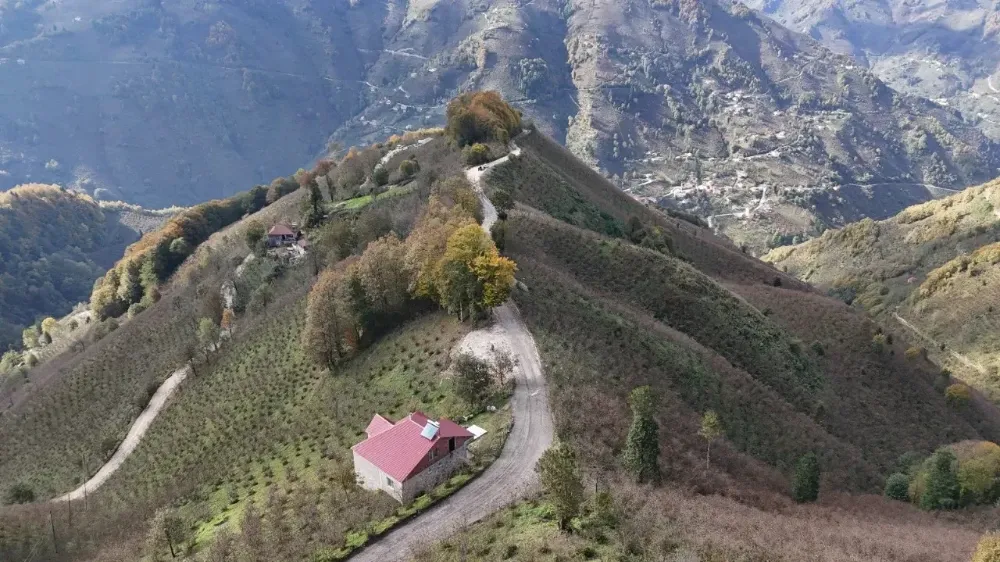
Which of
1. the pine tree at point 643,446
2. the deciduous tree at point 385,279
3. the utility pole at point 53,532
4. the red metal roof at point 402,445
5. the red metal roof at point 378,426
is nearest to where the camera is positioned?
the pine tree at point 643,446

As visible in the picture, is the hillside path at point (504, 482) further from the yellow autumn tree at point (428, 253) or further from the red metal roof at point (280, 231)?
the red metal roof at point (280, 231)

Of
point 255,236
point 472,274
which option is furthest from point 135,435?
point 472,274

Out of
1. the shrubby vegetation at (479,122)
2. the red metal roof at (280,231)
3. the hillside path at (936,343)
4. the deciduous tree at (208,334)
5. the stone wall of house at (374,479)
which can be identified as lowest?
the deciduous tree at (208,334)

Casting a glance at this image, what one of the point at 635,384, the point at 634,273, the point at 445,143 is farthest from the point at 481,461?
the point at 445,143

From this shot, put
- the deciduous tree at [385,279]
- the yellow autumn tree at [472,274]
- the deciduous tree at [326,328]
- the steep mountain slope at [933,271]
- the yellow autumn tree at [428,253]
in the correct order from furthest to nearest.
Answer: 1. the steep mountain slope at [933,271]
2. the deciduous tree at [385,279]
3. the deciduous tree at [326,328]
4. the yellow autumn tree at [428,253]
5. the yellow autumn tree at [472,274]

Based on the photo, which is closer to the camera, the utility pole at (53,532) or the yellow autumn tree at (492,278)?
the utility pole at (53,532)

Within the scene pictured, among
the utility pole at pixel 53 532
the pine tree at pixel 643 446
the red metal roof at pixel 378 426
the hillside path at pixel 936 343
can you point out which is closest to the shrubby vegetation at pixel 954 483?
the pine tree at pixel 643 446
